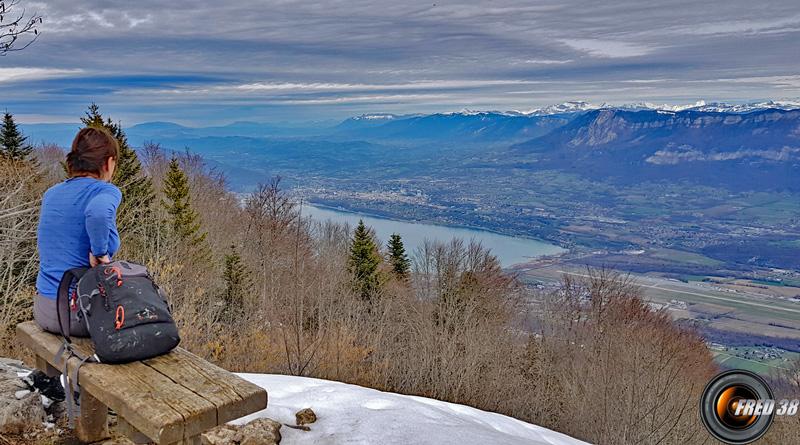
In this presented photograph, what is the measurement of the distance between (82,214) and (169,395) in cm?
129

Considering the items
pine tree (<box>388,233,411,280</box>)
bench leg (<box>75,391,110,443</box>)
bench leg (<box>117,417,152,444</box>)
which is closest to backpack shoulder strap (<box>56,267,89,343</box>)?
bench leg (<box>75,391,110,443</box>)

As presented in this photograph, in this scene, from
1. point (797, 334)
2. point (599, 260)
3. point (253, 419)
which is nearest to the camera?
point (253, 419)

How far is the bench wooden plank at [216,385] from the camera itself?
274cm

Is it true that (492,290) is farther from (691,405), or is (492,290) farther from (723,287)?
(723,287)

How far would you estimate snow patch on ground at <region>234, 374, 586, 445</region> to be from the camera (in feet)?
13.6

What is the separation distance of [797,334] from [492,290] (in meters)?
50.6

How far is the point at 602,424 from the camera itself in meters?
18.5

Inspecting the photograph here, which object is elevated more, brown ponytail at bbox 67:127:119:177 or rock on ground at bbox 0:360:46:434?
brown ponytail at bbox 67:127:119:177

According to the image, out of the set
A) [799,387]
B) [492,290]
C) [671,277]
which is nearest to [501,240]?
[671,277]

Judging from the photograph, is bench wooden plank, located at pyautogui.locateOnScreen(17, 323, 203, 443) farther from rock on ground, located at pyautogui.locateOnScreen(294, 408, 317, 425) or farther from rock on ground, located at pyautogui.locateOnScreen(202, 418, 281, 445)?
rock on ground, located at pyautogui.locateOnScreen(294, 408, 317, 425)

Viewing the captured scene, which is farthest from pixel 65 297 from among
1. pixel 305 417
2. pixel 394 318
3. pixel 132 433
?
pixel 394 318

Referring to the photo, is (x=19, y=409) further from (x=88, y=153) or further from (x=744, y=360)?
(x=744, y=360)

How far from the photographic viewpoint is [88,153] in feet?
10.8

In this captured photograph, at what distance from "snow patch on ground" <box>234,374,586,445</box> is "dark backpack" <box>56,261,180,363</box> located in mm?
1366
